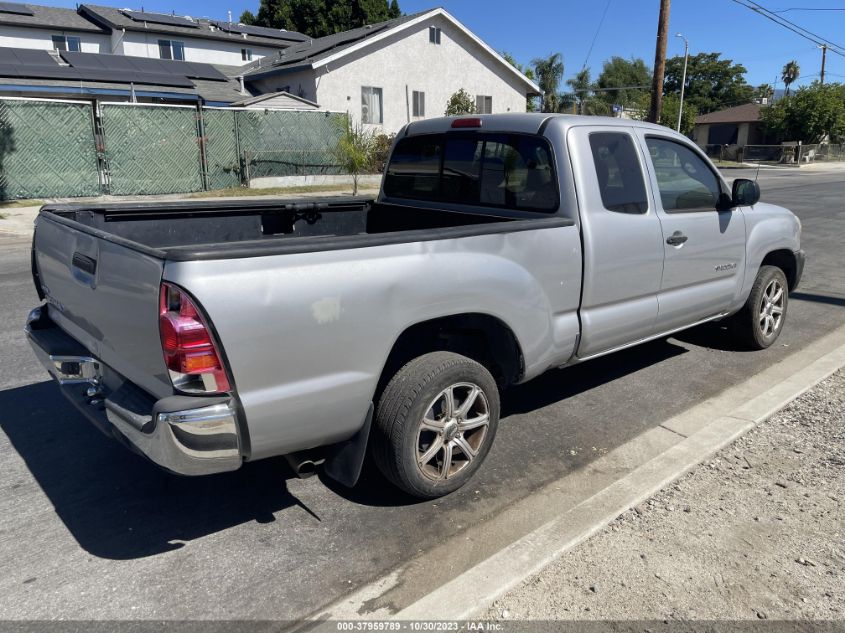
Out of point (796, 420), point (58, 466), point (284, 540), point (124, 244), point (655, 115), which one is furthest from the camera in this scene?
point (655, 115)

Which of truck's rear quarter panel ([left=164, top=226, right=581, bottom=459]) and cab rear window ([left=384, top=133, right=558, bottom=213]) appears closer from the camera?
truck's rear quarter panel ([left=164, top=226, right=581, bottom=459])

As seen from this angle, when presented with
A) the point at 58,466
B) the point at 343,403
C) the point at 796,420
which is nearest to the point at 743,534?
the point at 796,420

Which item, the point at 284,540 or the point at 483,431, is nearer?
the point at 284,540

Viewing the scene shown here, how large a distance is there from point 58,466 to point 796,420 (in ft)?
15.1

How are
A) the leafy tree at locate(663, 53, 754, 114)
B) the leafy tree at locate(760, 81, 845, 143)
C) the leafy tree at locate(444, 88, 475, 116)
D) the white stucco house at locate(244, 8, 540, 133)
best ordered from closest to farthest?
the white stucco house at locate(244, 8, 540, 133)
the leafy tree at locate(444, 88, 475, 116)
the leafy tree at locate(760, 81, 845, 143)
the leafy tree at locate(663, 53, 754, 114)

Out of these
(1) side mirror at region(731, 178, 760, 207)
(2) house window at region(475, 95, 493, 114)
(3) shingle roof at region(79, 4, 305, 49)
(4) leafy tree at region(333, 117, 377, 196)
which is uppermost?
(3) shingle roof at region(79, 4, 305, 49)

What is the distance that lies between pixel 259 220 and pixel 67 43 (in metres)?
39.4

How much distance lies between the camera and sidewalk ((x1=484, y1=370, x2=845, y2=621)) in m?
2.76

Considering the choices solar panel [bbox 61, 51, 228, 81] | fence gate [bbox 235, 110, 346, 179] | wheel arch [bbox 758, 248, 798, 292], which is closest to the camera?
wheel arch [bbox 758, 248, 798, 292]

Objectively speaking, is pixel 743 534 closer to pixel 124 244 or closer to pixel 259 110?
pixel 124 244

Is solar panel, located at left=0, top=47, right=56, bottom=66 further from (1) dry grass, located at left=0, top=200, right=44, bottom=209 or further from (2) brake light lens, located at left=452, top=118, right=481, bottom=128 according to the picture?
(2) brake light lens, located at left=452, top=118, right=481, bottom=128

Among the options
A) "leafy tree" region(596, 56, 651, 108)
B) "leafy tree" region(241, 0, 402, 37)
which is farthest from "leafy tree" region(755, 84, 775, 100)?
"leafy tree" region(241, 0, 402, 37)

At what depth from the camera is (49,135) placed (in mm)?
17672

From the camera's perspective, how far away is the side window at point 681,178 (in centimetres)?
467
